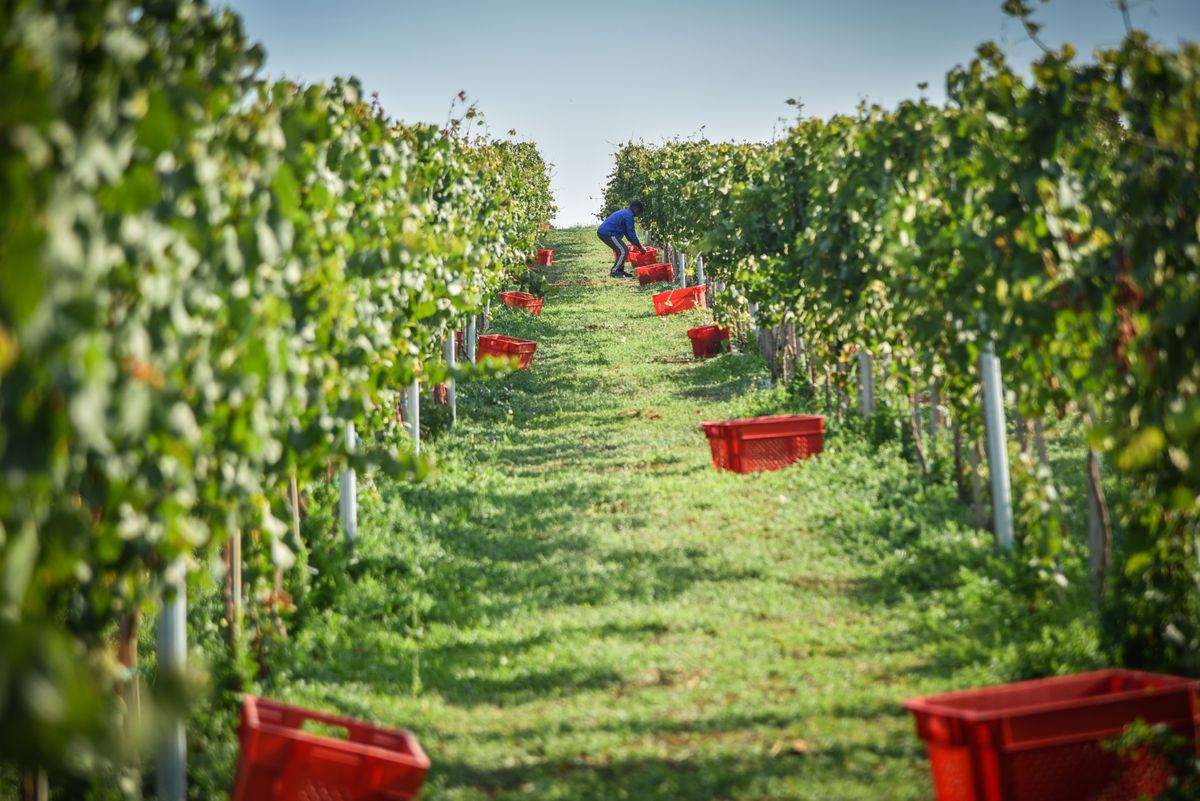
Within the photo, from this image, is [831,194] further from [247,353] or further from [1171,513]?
[247,353]

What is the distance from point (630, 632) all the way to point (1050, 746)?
2525mm

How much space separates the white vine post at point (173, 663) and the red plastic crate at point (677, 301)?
56.8 feet

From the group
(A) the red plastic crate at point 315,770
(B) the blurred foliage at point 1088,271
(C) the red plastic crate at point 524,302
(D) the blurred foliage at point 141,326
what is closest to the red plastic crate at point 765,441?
(B) the blurred foliage at point 1088,271

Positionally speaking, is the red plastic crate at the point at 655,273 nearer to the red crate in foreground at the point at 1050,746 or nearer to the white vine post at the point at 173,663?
the white vine post at the point at 173,663

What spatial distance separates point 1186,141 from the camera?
3.73 m

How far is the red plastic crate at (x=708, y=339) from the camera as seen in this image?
53.8 feet

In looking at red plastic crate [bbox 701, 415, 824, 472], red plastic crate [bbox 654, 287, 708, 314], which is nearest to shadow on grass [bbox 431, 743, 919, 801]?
red plastic crate [bbox 701, 415, 824, 472]

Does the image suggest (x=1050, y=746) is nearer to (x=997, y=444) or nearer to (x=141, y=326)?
(x=141, y=326)

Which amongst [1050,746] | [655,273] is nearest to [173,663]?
[1050,746]

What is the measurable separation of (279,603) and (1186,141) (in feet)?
13.1

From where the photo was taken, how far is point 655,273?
27297 millimetres

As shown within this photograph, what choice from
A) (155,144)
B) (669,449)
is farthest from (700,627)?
(669,449)

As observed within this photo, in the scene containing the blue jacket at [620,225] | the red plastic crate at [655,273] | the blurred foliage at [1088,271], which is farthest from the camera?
Result: the red plastic crate at [655,273]

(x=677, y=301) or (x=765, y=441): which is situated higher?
(x=677, y=301)
